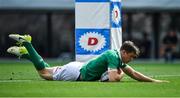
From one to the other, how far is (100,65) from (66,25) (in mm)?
28163

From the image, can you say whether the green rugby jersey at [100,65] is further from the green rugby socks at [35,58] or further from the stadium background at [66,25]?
the stadium background at [66,25]

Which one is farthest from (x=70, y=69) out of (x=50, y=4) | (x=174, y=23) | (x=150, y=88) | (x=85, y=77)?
(x=174, y=23)

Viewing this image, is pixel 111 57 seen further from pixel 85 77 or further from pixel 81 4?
pixel 81 4

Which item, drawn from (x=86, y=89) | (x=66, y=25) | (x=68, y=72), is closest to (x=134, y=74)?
(x=68, y=72)

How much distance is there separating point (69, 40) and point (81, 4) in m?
23.7

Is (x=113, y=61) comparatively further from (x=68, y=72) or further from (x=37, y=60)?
(x=37, y=60)

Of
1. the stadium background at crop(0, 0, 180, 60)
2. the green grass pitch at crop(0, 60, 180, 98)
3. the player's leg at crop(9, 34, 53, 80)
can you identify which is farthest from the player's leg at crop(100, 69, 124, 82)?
the stadium background at crop(0, 0, 180, 60)

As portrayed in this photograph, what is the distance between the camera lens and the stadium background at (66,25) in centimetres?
4350

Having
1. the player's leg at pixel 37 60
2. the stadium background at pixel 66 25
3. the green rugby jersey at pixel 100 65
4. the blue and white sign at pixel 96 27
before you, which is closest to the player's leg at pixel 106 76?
the green rugby jersey at pixel 100 65

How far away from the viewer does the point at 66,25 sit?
1795 inches

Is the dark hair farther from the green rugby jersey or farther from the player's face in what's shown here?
the green rugby jersey

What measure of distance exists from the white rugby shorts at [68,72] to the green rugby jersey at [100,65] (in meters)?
0.19

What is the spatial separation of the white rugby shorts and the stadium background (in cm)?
2463

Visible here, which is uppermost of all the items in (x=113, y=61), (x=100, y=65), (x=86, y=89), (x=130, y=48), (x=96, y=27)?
(x=96, y=27)
